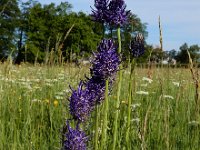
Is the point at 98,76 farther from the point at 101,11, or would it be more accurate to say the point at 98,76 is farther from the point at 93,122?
the point at 93,122

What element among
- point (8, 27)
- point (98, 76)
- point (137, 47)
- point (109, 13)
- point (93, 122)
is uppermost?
point (8, 27)

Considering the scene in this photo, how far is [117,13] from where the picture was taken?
2.23 metres

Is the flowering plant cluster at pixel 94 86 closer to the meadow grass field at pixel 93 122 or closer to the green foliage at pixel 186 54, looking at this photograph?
the meadow grass field at pixel 93 122

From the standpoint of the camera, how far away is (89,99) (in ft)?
6.78

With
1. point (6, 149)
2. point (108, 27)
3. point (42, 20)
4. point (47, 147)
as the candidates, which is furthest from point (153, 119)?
point (42, 20)

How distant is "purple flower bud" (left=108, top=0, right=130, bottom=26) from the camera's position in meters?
2.22

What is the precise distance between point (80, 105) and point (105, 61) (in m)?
0.25

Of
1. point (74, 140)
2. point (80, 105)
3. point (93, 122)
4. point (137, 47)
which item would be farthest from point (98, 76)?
point (93, 122)

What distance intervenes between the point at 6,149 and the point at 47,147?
35 cm

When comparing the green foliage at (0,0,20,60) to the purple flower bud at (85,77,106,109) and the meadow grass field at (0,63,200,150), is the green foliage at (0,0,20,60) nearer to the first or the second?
the meadow grass field at (0,63,200,150)

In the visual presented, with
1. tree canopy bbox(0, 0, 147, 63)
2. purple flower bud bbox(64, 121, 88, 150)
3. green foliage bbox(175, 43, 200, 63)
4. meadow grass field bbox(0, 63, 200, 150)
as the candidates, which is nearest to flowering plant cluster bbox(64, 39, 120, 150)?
purple flower bud bbox(64, 121, 88, 150)

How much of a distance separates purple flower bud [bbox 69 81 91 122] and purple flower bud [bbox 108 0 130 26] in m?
0.42

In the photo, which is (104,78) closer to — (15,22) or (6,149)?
(6,149)

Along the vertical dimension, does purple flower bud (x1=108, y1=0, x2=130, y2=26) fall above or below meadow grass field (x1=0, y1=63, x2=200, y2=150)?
above
